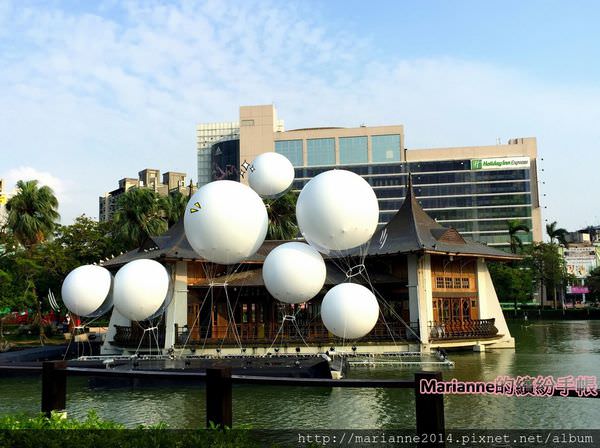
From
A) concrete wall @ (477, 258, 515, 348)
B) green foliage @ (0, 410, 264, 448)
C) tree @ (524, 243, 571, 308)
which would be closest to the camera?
green foliage @ (0, 410, 264, 448)

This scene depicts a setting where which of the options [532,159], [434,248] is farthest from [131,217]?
[532,159]

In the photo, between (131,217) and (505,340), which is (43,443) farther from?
(131,217)


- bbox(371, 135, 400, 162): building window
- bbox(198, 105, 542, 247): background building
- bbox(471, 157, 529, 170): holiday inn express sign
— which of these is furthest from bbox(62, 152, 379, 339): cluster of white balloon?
bbox(471, 157, 529, 170): holiday inn express sign

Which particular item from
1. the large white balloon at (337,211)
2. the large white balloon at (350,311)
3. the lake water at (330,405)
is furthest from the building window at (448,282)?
the large white balloon at (337,211)

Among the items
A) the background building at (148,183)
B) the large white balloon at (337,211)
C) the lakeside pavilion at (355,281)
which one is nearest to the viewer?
the large white balloon at (337,211)

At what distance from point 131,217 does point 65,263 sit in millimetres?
5448

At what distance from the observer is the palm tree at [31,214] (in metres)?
41.0

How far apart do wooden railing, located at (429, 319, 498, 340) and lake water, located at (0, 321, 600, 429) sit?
202 inches

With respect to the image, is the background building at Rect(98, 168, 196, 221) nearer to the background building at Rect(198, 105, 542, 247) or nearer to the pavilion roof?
the background building at Rect(198, 105, 542, 247)

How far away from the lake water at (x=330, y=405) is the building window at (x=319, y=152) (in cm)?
8199

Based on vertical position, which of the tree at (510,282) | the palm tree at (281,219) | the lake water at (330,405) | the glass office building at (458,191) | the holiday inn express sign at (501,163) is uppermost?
the holiday inn express sign at (501,163)

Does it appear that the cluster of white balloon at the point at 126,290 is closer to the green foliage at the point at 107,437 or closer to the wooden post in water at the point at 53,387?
the wooden post in water at the point at 53,387

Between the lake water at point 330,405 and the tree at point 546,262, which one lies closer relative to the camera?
the lake water at point 330,405

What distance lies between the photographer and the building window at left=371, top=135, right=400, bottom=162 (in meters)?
103
